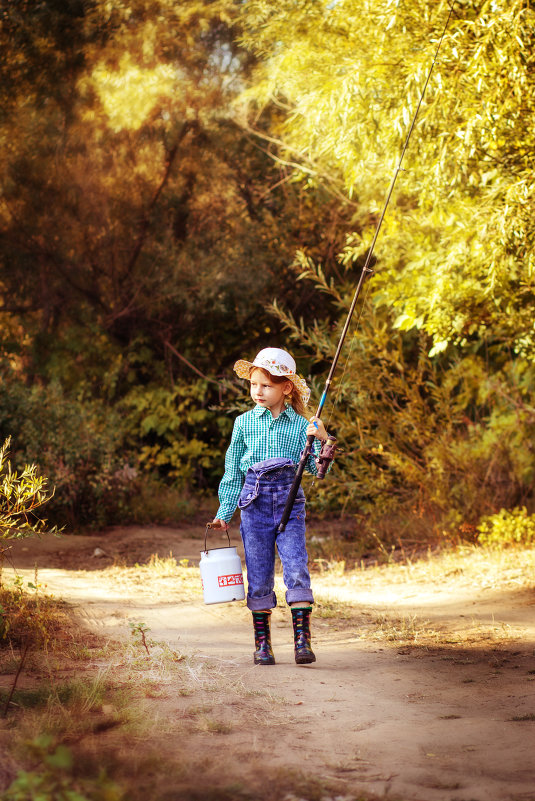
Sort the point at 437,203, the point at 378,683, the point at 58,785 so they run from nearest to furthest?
the point at 58,785 < the point at 378,683 < the point at 437,203

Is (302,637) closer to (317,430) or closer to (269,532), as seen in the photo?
(269,532)

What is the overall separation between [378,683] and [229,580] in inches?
36.9

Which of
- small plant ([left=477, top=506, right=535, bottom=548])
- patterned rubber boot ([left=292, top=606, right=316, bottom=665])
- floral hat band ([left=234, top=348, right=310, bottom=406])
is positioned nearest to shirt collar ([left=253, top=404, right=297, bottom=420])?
floral hat band ([left=234, top=348, right=310, bottom=406])

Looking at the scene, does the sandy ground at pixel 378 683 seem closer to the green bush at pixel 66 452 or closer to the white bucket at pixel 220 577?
the white bucket at pixel 220 577

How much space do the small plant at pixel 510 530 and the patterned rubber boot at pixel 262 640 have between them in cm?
435

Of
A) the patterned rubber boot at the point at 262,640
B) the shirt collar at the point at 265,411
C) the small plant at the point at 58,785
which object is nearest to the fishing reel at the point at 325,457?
the shirt collar at the point at 265,411

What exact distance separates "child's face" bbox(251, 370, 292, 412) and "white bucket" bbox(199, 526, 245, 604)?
75 centimetres

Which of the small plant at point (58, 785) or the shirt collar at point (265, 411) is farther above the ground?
the shirt collar at point (265, 411)

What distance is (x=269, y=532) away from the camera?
474 centimetres

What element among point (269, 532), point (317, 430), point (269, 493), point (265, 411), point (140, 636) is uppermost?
point (265, 411)

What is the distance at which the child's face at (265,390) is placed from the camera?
478cm

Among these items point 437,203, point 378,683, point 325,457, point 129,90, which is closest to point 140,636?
point 378,683

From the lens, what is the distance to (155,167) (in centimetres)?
1400

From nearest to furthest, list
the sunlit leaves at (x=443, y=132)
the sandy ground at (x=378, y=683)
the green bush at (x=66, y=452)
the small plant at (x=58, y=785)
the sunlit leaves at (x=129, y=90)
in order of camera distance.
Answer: the small plant at (x=58, y=785) < the sandy ground at (x=378, y=683) < the sunlit leaves at (x=443, y=132) < the green bush at (x=66, y=452) < the sunlit leaves at (x=129, y=90)
